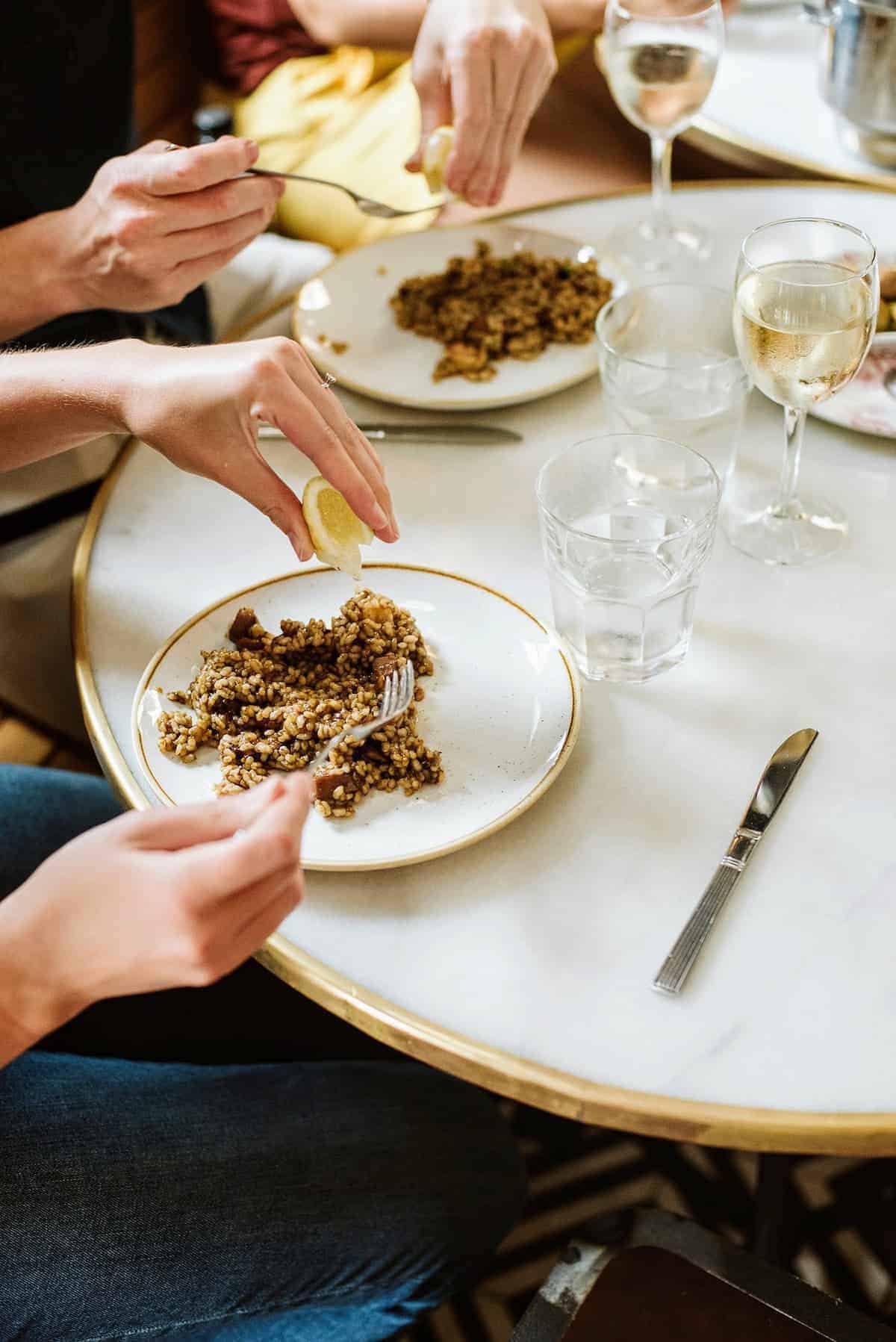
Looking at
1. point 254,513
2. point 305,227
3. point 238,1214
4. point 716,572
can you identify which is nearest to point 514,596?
point 716,572

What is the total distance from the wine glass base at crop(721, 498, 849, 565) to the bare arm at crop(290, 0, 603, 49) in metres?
0.95

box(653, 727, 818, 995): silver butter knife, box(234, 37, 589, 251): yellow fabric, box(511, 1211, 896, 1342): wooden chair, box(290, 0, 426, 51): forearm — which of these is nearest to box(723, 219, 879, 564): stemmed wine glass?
box(653, 727, 818, 995): silver butter knife

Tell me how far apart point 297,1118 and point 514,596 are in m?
0.47

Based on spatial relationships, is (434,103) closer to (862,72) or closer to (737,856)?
(862,72)

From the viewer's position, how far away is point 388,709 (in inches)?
36.5

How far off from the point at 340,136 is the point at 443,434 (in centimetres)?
135

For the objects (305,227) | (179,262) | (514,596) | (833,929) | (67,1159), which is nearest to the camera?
(833,929)

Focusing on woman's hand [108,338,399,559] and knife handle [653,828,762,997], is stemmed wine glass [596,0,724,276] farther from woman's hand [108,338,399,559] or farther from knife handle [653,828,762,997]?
knife handle [653,828,762,997]

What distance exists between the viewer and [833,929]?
0.82 metres

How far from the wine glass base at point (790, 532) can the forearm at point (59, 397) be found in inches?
21.5

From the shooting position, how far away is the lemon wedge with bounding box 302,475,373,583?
3.28ft

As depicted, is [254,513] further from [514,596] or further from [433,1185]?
[433,1185]

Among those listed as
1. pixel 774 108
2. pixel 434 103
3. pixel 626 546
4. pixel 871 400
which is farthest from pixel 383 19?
pixel 626 546

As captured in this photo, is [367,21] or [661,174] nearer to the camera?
[661,174]
